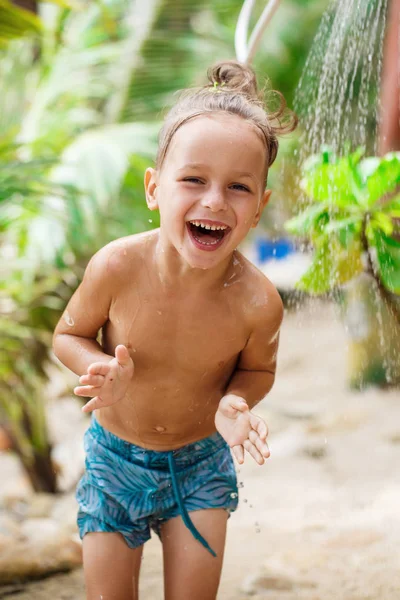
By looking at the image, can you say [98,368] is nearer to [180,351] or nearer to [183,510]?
[180,351]

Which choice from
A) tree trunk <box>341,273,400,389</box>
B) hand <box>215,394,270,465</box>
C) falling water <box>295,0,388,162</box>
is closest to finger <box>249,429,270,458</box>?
hand <box>215,394,270,465</box>

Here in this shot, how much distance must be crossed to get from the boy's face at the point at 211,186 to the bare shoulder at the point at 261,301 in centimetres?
19

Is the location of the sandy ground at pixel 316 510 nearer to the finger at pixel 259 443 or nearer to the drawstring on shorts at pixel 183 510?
the drawstring on shorts at pixel 183 510

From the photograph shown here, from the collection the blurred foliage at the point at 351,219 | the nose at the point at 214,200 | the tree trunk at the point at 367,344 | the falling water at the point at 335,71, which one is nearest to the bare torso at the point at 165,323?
the nose at the point at 214,200

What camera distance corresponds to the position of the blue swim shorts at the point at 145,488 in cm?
207

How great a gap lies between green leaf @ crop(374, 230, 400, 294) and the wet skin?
21.6 inches

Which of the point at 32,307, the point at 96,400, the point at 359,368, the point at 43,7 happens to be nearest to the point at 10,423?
the point at 32,307

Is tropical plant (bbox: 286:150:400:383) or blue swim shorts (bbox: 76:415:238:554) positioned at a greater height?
tropical plant (bbox: 286:150:400:383)

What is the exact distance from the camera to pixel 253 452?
1768 mm

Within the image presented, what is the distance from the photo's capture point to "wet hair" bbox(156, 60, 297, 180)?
189 cm

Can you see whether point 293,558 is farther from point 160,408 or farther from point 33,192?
point 33,192

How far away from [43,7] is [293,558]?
4932 millimetres

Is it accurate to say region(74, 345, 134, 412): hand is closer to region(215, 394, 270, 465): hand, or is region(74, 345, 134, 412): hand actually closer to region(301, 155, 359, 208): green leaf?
region(215, 394, 270, 465): hand

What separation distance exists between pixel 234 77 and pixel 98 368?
862 mm
